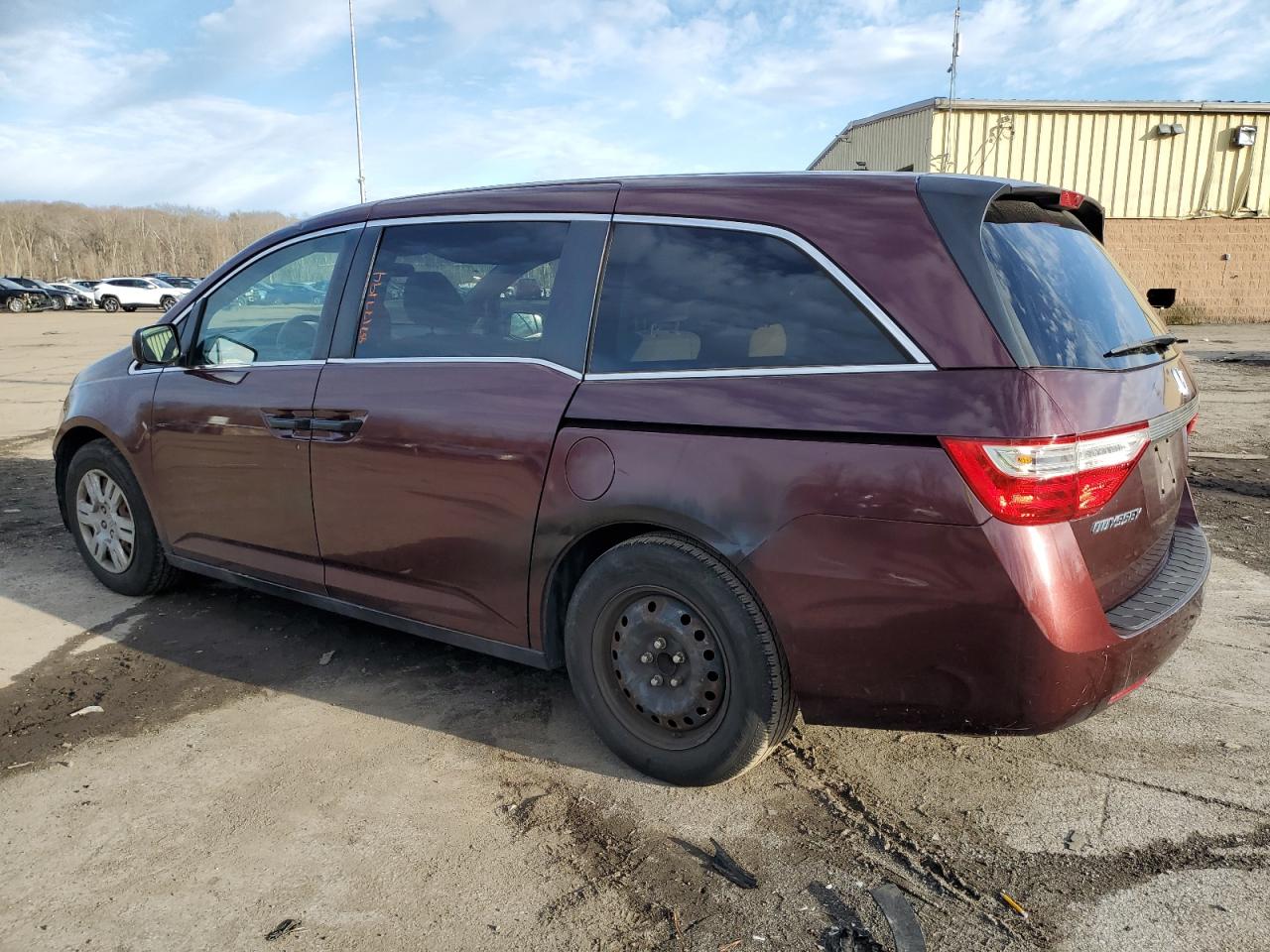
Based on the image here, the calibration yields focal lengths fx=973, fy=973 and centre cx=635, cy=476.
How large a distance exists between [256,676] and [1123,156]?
24.5 m

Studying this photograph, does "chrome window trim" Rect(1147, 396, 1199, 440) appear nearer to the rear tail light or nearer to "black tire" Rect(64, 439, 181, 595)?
the rear tail light

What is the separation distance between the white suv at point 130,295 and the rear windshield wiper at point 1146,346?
150 feet

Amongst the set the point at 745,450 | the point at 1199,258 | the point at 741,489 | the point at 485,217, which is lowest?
the point at 741,489

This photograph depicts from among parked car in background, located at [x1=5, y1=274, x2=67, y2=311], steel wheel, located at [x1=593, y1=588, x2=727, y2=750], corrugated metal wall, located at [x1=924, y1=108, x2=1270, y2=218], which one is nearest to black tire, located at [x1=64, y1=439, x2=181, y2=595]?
steel wheel, located at [x1=593, y1=588, x2=727, y2=750]

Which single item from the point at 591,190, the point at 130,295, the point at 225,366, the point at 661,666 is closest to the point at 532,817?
the point at 661,666

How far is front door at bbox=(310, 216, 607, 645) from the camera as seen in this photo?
3.19 meters

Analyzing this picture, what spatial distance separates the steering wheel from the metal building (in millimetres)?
20522

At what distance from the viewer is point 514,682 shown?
3.88m

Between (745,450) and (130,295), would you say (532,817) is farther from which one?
(130,295)

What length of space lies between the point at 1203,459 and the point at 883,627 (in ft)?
21.8

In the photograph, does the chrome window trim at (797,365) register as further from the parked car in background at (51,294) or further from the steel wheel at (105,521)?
the parked car in background at (51,294)

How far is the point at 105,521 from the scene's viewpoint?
4859 mm

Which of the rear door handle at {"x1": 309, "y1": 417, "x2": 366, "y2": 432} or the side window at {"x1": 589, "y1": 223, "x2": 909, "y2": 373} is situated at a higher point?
the side window at {"x1": 589, "y1": 223, "x2": 909, "y2": 373}

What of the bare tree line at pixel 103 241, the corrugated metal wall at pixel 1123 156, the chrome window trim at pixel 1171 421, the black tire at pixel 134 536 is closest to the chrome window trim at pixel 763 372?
the chrome window trim at pixel 1171 421
